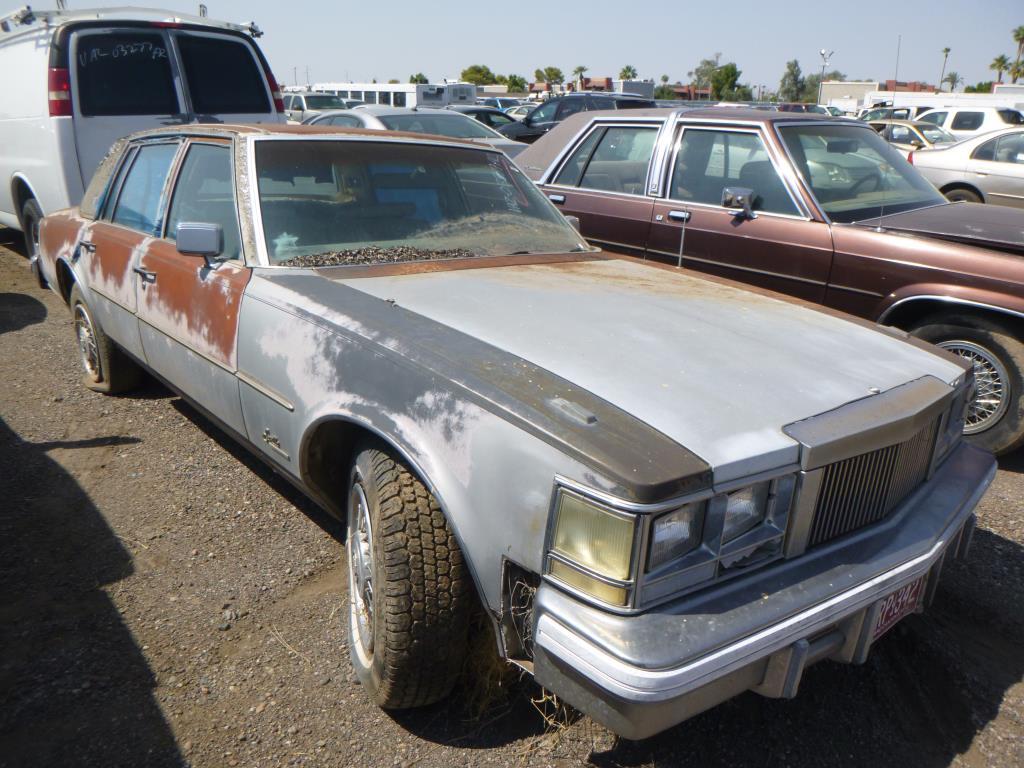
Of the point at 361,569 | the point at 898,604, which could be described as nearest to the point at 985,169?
the point at 898,604

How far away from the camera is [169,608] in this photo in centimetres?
287

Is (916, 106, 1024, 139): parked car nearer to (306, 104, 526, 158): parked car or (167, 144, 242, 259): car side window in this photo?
(306, 104, 526, 158): parked car

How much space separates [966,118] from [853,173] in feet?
49.7

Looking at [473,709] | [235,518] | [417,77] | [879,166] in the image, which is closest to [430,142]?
[235,518]

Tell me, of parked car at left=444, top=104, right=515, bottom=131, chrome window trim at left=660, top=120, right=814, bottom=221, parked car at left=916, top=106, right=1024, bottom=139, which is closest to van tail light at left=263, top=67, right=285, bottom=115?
chrome window trim at left=660, top=120, right=814, bottom=221

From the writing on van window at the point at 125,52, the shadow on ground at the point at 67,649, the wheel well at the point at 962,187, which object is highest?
the writing on van window at the point at 125,52

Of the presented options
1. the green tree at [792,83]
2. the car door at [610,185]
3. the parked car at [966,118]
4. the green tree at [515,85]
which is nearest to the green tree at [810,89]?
the green tree at [792,83]

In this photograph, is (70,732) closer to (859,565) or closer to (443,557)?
(443,557)

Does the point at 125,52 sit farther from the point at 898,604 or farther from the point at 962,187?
the point at 962,187

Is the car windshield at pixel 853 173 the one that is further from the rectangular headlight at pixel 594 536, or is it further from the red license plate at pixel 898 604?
the rectangular headlight at pixel 594 536

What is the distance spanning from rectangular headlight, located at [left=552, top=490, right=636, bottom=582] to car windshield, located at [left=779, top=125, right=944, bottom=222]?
3682 mm

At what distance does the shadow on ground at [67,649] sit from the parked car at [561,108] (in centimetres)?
1274

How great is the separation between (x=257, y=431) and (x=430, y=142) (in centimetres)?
160

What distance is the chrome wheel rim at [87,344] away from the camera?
4738 mm
